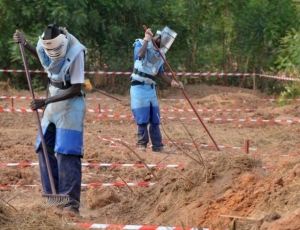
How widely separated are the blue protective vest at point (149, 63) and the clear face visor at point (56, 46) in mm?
3871

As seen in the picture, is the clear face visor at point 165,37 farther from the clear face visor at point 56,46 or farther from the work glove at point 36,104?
the work glove at point 36,104

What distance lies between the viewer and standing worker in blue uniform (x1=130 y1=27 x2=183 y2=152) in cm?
1101

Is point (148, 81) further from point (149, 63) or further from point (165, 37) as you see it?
point (165, 37)

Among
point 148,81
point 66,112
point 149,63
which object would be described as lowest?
point 148,81

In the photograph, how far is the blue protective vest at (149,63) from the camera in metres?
11.1

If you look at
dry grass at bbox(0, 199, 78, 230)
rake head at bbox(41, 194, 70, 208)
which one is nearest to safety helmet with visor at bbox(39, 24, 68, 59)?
rake head at bbox(41, 194, 70, 208)

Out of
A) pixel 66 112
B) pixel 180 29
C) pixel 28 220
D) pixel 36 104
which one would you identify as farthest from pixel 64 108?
pixel 180 29

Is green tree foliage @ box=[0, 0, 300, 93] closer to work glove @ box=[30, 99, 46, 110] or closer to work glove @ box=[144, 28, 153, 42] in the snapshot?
work glove @ box=[144, 28, 153, 42]

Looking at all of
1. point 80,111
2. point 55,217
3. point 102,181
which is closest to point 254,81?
point 102,181

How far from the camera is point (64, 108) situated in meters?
7.36

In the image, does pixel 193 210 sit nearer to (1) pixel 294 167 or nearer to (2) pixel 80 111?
(1) pixel 294 167

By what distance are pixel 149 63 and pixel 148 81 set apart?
260 mm

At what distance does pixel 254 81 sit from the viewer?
2216cm

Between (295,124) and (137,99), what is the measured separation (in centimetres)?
439
